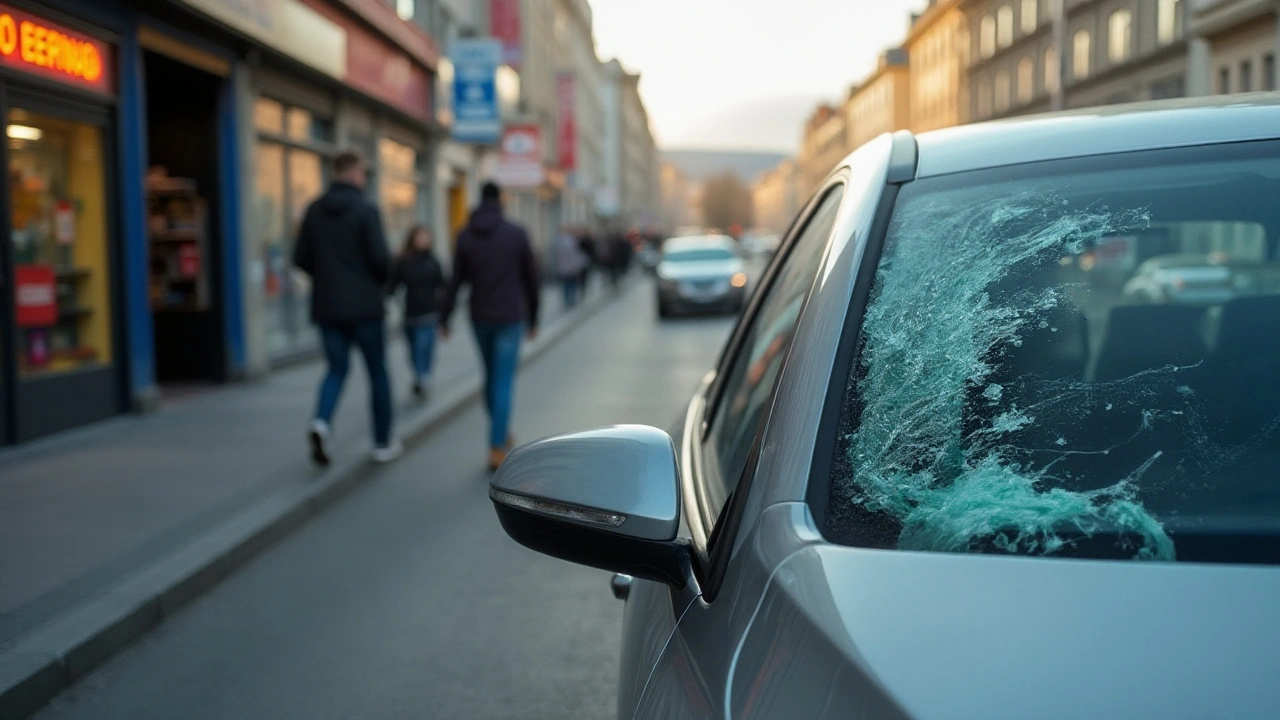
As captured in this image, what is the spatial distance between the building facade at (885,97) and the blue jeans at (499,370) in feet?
246

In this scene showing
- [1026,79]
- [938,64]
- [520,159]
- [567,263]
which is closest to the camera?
[567,263]

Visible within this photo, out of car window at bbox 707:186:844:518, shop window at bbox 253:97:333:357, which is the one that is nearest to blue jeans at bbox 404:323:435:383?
shop window at bbox 253:97:333:357

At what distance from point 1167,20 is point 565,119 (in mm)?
22702

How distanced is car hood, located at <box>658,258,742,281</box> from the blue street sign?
460 centimetres

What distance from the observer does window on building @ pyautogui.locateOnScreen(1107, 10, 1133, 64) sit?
4288 cm

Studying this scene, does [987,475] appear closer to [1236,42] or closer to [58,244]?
[58,244]

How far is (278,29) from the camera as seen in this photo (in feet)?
45.6

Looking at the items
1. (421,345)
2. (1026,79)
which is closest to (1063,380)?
(421,345)

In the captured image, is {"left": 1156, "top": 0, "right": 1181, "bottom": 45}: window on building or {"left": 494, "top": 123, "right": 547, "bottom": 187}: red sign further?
{"left": 1156, "top": 0, "right": 1181, "bottom": 45}: window on building

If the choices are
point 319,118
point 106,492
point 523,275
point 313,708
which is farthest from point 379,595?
point 319,118

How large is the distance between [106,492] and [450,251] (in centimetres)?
2077

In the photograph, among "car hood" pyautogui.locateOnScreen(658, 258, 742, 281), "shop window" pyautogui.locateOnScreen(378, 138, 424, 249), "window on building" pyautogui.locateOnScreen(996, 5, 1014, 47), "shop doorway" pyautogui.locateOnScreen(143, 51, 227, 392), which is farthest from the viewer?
"window on building" pyautogui.locateOnScreen(996, 5, 1014, 47)

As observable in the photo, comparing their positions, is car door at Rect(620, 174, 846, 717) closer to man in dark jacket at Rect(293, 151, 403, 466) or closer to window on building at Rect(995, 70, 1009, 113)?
man in dark jacket at Rect(293, 151, 403, 466)

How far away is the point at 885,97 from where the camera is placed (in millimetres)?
92750
